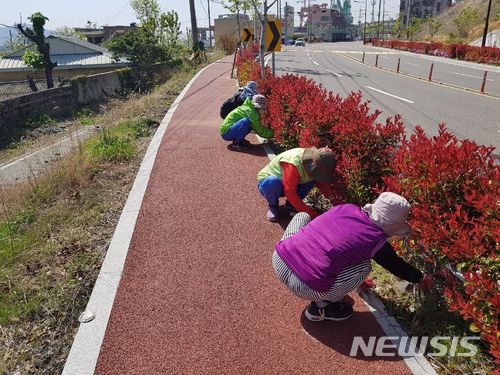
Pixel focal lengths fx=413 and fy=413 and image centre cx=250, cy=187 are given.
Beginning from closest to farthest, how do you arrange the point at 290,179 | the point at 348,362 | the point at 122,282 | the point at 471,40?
1. the point at 348,362
2. the point at 122,282
3. the point at 290,179
4. the point at 471,40

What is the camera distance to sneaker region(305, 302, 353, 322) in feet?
10.5

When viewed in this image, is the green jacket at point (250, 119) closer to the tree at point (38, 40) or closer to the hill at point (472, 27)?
the tree at point (38, 40)

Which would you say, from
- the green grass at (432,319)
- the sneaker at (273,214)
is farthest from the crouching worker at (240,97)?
the green grass at (432,319)

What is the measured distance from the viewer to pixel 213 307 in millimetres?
3385

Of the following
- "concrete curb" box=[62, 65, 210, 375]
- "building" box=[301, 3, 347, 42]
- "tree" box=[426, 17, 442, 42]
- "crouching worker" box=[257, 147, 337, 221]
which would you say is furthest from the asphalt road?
"building" box=[301, 3, 347, 42]

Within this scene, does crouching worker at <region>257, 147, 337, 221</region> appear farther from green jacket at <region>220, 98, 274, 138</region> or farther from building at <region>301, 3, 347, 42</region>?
building at <region>301, 3, 347, 42</region>

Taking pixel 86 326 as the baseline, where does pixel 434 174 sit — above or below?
above

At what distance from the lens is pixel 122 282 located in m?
3.74

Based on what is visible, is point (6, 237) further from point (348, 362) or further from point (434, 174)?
point (434, 174)

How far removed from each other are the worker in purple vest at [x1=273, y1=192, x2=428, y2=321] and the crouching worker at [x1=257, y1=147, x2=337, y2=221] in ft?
3.03

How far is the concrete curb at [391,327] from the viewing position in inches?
108

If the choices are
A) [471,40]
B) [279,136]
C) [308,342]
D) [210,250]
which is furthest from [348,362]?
[471,40]

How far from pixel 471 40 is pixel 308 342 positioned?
50.6 m

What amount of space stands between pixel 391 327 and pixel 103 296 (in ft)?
7.79
